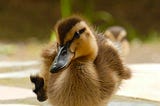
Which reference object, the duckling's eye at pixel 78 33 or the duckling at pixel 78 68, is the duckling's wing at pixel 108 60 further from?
the duckling's eye at pixel 78 33

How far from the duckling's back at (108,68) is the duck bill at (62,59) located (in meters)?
0.24

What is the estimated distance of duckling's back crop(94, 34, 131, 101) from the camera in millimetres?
2201

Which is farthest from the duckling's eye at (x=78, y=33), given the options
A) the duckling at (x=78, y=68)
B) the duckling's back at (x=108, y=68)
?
the duckling's back at (x=108, y=68)

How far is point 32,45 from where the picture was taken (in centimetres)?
579

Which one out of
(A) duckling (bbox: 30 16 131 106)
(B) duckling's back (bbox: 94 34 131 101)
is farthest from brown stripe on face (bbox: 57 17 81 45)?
(B) duckling's back (bbox: 94 34 131 101)

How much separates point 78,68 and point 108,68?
0.16 m

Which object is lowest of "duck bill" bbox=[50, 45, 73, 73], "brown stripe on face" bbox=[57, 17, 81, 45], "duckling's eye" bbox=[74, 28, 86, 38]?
"duck bill" bbox=[50, 45, 73, 73]

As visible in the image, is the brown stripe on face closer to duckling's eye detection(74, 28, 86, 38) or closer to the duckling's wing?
duckling's eye detection(74, 28, 86, 38)

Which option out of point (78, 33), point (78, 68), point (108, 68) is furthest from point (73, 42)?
point (108, 68)

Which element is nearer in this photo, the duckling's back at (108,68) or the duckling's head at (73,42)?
the duckling's head at (73,42)

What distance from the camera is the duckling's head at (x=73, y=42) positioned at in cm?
199

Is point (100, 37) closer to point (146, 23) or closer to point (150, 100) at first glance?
point (150, 100)

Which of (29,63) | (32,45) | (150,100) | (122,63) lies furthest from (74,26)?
(32,45)

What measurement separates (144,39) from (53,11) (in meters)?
1.92
